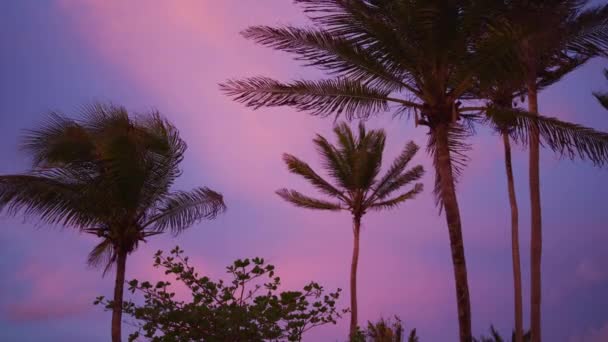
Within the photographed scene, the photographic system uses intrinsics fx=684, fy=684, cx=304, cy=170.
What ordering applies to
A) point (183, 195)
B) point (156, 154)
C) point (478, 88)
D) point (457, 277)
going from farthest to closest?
point (183, 195) → point (156, 154) → point (478, 88) → point (457, 277)

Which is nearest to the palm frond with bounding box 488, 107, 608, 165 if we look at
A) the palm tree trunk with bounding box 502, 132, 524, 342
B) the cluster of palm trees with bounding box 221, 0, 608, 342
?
the cluster of palm trees with bounding box 221, 0, 608, 342

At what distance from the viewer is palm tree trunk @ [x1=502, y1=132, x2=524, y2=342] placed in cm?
1795

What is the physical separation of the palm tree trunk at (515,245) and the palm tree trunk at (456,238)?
6498 mm

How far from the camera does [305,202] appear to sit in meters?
25.5

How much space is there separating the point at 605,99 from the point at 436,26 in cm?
632

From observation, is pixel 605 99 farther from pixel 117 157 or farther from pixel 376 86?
pixel 117 157

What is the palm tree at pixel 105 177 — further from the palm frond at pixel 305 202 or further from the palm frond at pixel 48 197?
the palm frond at pixel 305 202

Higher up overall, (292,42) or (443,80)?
(292,42)

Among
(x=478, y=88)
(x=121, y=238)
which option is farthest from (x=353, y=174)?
(x=478, y=88)

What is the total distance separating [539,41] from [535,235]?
15.2 feet

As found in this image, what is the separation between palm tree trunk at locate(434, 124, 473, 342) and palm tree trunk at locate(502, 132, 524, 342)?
21.3ft

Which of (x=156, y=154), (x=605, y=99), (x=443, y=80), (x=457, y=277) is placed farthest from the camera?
(x=156, y=154)

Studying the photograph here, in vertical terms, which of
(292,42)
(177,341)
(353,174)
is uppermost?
(353,174)

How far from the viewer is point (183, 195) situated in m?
17.8
